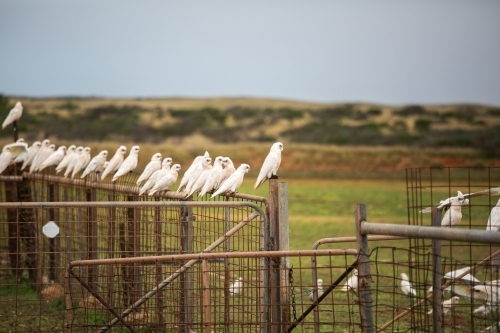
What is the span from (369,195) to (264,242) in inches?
1095

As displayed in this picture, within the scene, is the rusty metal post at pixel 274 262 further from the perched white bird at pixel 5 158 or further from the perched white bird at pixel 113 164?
the perched white bird at pixel 5 158

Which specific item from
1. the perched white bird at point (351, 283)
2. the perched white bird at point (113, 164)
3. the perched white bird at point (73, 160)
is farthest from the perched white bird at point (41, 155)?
the perched white bird at point (351, 283)

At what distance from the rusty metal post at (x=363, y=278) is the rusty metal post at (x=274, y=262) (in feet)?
3.50

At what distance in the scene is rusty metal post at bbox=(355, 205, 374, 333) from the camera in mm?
5598

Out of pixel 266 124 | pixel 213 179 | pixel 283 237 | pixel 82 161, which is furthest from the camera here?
pixel 266 124

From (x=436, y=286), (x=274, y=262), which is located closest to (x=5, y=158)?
(x=274, y=262)

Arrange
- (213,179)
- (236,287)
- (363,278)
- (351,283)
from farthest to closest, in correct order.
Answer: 1. (351,283)
2. (213,179)
3. (236,287)
4. (363,278)

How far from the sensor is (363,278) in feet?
18.7

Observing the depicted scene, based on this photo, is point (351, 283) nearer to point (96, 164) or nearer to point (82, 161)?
point (96, 164)

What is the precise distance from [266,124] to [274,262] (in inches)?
3242

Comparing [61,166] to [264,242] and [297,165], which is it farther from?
[297,165]

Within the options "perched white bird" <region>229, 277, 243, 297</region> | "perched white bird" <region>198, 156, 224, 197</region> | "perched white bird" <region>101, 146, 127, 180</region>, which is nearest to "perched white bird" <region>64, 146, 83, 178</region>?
"perched white bird" <region>101, 146, 127, 180</region>

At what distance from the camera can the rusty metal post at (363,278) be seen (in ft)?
18.4

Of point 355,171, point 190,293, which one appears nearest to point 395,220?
point 190,293
